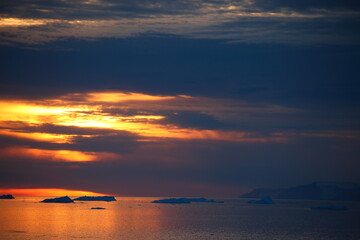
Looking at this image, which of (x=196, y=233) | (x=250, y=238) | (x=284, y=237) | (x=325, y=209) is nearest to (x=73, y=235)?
(x=196, y=233)

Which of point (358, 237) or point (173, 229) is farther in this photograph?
point (173, 229)

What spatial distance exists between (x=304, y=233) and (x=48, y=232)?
44919mm

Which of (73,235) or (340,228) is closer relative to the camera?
(73,235)

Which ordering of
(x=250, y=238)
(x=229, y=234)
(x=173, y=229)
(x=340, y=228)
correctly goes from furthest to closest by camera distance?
(x=340, y=228), (x=173, y=229), (x=229, y=234), (x=250, y=238)

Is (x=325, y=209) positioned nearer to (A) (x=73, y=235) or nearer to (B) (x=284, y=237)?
(B) (x=284, y=237)

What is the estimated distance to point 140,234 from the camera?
84250 millimetres

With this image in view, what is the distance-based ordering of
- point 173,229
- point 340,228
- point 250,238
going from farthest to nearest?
1. point 340,228
2. point 173,229
3. point 250,238

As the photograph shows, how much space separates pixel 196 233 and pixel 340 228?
108 ft

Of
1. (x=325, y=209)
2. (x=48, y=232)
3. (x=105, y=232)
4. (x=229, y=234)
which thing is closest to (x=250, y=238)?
(x=229, y=234)

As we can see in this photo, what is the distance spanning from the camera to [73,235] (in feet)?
267

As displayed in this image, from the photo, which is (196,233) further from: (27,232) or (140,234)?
(27,232)

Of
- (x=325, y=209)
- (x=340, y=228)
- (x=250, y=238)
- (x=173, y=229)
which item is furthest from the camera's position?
(x=325, y=209)

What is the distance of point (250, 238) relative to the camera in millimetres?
80562

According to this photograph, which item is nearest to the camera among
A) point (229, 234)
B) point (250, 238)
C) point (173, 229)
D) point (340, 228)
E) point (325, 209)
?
point (250, 238)
